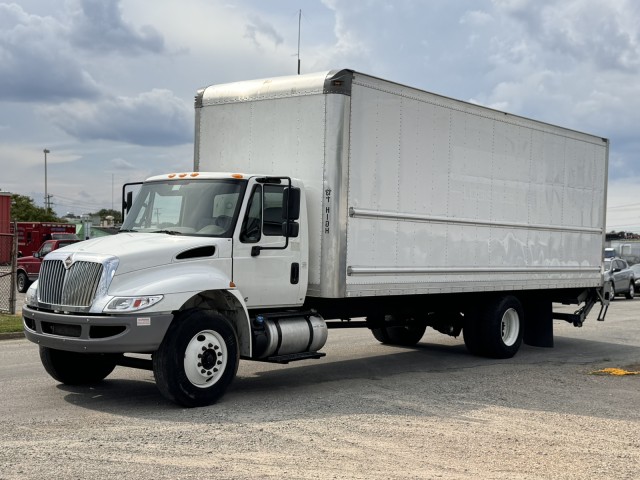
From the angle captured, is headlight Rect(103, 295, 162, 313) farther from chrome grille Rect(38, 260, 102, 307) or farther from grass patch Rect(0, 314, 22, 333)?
grass patch Rect(0, 314, 22, 333)

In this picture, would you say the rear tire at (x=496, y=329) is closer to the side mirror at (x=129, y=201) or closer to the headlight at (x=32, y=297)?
the side mirror at (x=129, y=201)

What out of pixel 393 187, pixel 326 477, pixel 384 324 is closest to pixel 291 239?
pixel 393 187

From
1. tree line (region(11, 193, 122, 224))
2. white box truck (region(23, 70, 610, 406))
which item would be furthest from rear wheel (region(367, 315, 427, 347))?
tree line (region(11, 193, 122, 224))

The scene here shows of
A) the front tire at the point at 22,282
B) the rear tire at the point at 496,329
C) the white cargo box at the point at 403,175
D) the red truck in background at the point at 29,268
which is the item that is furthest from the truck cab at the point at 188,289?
the front tire at the point at 22,282

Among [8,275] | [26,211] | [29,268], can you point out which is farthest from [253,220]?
[26,211]

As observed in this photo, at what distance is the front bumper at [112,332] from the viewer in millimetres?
8250

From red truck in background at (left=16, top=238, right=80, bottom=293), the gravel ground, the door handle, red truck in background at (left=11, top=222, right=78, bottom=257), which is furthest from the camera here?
red truck in background at (left=11, top=222, right=78, bottom=257)

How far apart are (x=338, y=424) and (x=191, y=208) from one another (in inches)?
120

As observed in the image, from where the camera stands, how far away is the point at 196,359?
8.63 meters

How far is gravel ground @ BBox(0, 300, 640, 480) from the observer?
21.4ft

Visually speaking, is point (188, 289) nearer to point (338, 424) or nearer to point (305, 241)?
point (305, 241)

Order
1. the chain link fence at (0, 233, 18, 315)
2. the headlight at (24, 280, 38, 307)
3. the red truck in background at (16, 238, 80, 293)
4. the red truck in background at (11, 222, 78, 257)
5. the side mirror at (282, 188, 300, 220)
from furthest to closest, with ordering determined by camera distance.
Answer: the red truck in background at (11, 222, 78, 257), the red truck in background at (16, 238, 80, 293), the chain link fence at (0, 233, 18, 315), the side mirror at (282, 188, 300, 220), the headlight at (24, 280, 38, 307)

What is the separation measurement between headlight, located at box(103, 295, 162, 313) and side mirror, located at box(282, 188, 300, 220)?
1941mm

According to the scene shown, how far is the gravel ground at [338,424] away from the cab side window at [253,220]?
1.80 meters
